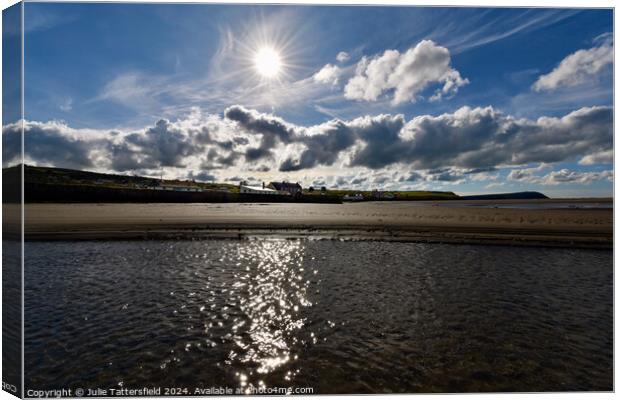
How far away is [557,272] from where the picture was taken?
1316 centimetres

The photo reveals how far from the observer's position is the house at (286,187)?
7412 centimetres

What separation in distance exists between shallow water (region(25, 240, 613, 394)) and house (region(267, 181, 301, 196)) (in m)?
58.2

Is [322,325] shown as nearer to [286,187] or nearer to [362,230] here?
[362,230]

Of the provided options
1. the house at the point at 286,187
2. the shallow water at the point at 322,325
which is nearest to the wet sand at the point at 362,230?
the shallow water at the point at 322,325

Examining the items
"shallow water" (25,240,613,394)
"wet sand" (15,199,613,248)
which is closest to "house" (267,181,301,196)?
"wet sand" (15,199,613,248)

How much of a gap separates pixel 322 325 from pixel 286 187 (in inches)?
2982

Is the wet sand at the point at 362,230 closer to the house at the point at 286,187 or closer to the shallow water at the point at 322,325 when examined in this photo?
the shallow water at the point at 322,325

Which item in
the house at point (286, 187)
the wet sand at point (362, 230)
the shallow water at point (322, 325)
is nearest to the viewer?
the shallow water at point (322, 325)

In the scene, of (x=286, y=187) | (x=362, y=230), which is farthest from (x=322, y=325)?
(x=286, y=187)

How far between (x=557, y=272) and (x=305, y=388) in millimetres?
13269

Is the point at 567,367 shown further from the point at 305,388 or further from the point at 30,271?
the point at 30,271

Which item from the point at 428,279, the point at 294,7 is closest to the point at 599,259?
the point at 428,279

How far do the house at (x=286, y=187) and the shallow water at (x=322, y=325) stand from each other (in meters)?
58.2

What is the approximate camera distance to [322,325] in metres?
7.86
